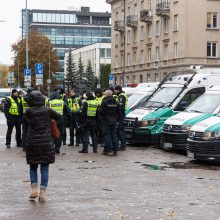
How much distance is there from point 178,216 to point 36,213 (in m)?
2.08

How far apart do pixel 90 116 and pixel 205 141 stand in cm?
404

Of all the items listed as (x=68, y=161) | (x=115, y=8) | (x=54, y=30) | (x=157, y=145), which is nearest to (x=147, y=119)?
(x=157, y=145)

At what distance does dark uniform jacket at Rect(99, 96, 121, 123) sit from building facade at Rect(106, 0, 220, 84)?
1686 inches

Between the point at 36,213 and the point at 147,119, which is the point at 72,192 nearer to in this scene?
the point at 36,213

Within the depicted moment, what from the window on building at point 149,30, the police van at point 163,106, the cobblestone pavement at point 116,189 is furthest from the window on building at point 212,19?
the cobblestone pavement at point 116,189

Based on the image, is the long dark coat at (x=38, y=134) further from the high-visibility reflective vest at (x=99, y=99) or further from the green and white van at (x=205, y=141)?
the high-visibility reflective vest at (x=99, y=99)

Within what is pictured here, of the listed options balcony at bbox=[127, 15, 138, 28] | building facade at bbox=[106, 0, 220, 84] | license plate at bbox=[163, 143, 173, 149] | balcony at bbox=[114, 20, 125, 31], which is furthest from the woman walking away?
balcony at bbox=[114, 20, 125, 31]

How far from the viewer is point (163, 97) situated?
20.2 meters

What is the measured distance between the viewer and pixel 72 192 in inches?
423

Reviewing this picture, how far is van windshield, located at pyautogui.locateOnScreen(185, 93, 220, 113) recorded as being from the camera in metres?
16.8

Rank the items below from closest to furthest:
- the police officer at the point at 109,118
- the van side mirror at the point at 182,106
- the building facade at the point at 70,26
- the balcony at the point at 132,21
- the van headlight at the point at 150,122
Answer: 1. the police officer at the point at 109,118
2. the van headlight at the point at 150,122
3. the van side mirror at the point at 182,106
4. the balcony at the point at 132,21
5. the building facade at the point at 70,26

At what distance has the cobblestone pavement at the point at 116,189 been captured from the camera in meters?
8.98

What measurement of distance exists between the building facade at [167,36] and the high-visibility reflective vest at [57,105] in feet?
137

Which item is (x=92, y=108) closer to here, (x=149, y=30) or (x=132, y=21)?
(x=149, y=30)
